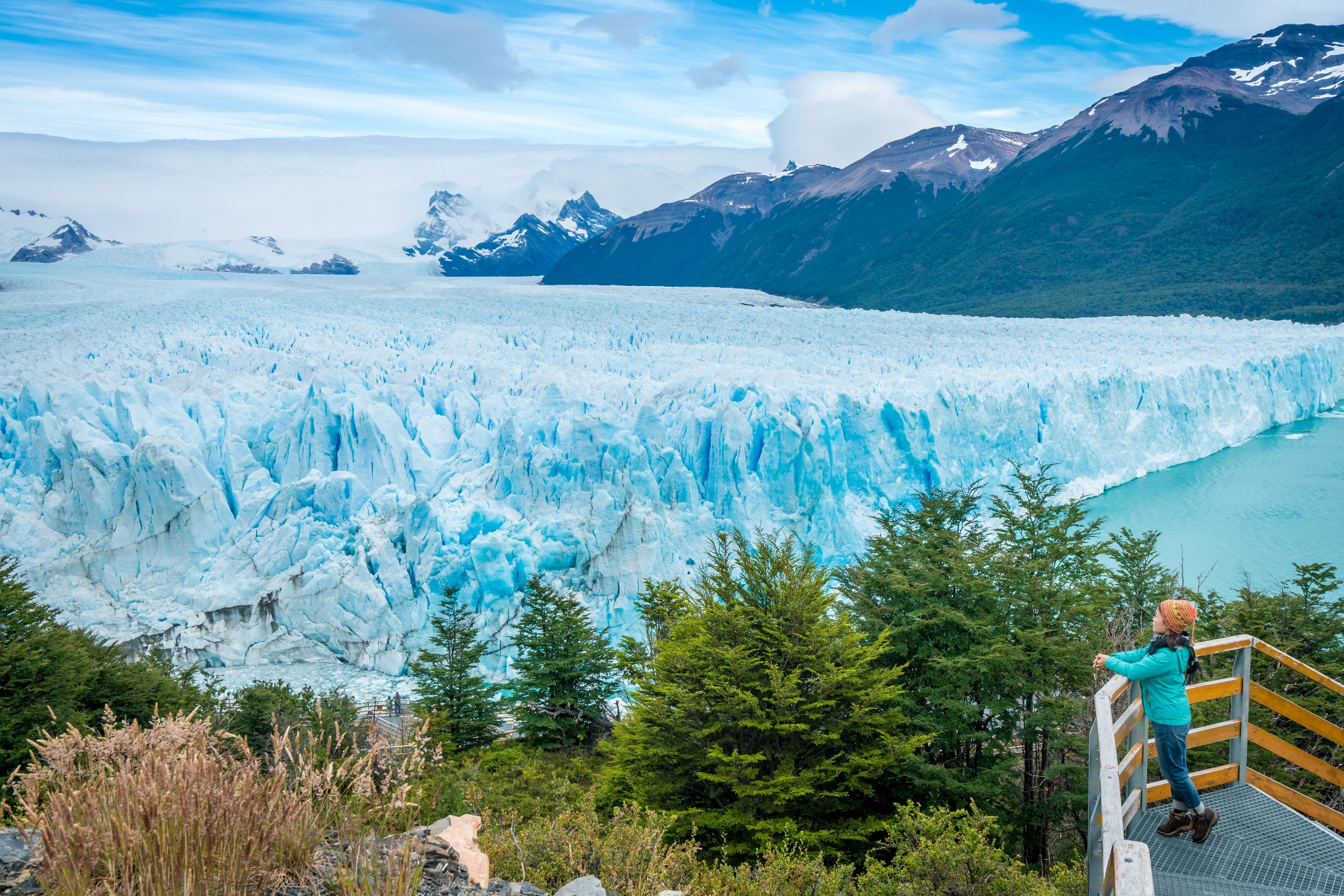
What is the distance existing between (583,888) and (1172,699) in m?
2.52

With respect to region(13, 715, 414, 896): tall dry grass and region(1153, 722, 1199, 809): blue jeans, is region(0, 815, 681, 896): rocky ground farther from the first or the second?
region(1153, 722, 1199, 809): blue jeans

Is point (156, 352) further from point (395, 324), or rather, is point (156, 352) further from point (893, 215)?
point (893, 215)

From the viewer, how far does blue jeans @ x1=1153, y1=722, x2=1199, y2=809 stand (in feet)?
10.3

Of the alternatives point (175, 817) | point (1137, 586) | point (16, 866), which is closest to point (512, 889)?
point (175, 817)

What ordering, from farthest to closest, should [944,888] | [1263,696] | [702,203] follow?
1. [702,203]
2. [944,888]
3. [1263,696]

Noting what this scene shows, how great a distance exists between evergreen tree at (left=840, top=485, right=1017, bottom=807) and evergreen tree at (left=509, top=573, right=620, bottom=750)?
4782mm

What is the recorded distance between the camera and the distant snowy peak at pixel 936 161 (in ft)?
303

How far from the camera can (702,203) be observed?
9975cm

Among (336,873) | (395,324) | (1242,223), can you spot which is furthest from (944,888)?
(1242,223)

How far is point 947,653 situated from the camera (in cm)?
833

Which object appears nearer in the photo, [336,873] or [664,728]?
[336,873]

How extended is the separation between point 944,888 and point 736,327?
24922mm

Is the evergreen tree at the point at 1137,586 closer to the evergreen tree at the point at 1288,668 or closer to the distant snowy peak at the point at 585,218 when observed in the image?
the evergreen tree at the point at 1288,668

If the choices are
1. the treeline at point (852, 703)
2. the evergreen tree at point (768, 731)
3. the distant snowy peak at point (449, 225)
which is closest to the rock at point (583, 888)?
the treeline at point (852, 703)
